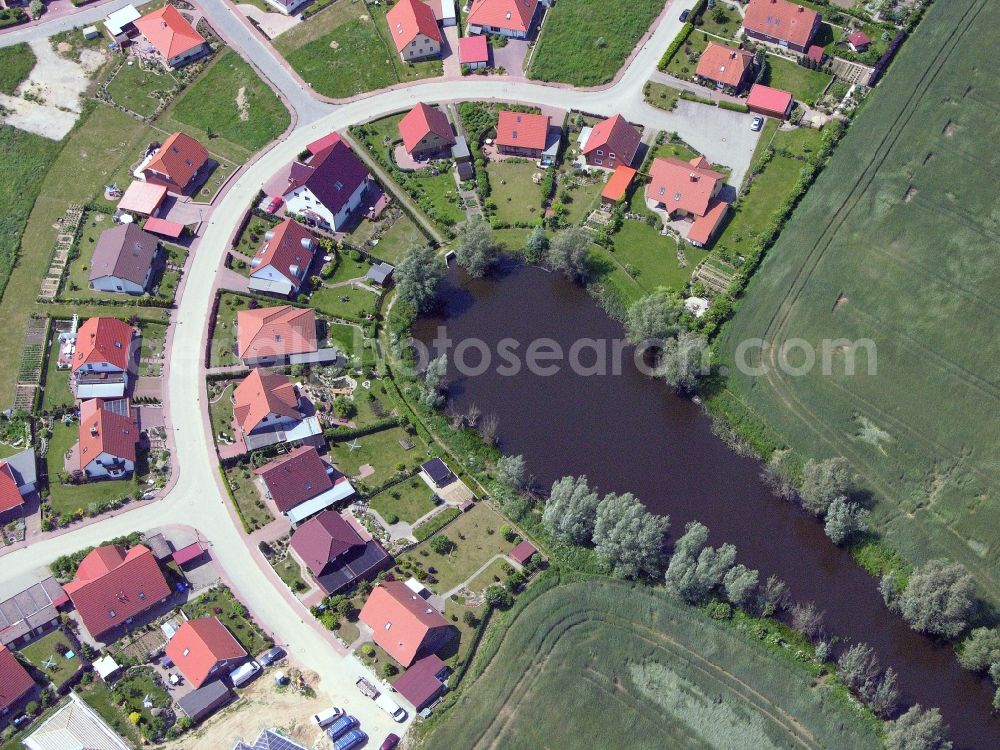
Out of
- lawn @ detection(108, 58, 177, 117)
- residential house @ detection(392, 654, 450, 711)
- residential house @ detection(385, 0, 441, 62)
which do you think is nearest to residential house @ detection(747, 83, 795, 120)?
residential house @ detection(385, 0, 441, 62)

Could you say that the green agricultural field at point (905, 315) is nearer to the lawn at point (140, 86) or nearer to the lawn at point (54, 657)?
the lawn at point (54, 657)

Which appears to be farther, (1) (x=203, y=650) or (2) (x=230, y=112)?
(2) (x=230, y=112)

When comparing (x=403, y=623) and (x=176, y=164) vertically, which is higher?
(x=176, y=164)

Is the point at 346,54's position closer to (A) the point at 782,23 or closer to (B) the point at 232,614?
(A) the point at 782,23

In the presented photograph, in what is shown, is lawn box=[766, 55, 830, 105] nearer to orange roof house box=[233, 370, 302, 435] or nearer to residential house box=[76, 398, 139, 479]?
orange roof house box=[233, 370, 302, 435]

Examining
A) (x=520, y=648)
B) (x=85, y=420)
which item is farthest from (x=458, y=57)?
(x=520, y=648)

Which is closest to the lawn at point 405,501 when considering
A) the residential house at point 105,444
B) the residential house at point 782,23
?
the residential house at point 105,444

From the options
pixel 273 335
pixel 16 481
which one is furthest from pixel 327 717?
pixel 273 335

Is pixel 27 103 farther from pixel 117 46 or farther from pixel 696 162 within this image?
pixel 696 162
